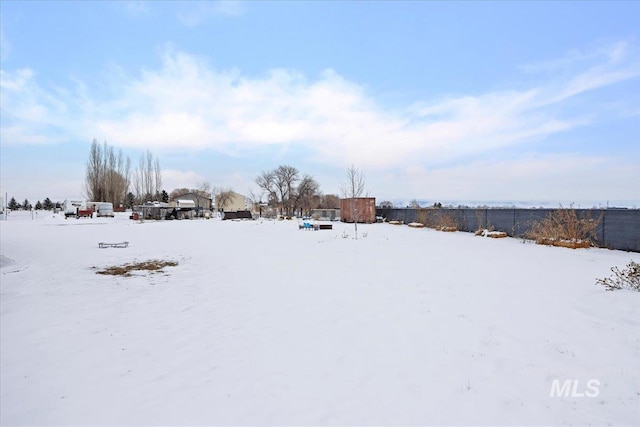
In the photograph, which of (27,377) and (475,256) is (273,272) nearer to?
(27,377)

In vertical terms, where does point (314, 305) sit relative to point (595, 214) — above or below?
below

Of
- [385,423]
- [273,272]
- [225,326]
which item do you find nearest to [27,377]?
[225,326]

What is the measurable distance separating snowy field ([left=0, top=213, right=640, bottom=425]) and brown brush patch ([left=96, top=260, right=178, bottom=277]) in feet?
2.73

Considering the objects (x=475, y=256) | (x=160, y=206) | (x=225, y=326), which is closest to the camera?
(x=225, y=326)

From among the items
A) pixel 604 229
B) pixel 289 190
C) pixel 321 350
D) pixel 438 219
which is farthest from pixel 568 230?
pixel 289 190

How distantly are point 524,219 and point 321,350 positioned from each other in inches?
734

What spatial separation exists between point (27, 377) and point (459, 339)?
541 centimetres

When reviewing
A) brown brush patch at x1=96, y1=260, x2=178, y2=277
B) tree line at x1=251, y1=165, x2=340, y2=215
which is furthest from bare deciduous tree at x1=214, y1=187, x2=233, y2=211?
brown brush patch at x1=96, y1=260, x2=178, y2=277

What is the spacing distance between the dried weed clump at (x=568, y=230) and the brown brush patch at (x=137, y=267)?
15.7 metres

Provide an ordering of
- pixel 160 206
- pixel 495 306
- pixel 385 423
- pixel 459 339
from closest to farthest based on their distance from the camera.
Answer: pixel 385 423
pixel 459 339
pixel 495 306
pixel 160 206

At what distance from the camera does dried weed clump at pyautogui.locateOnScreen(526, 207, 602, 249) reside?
15.1 m

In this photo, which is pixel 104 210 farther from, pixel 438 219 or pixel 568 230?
pixel 568 230

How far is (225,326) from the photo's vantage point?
222 inches

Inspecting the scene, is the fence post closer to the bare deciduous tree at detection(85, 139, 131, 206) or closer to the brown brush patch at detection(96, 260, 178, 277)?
the brown brush patch at detection(96, 260, 178, 277)
